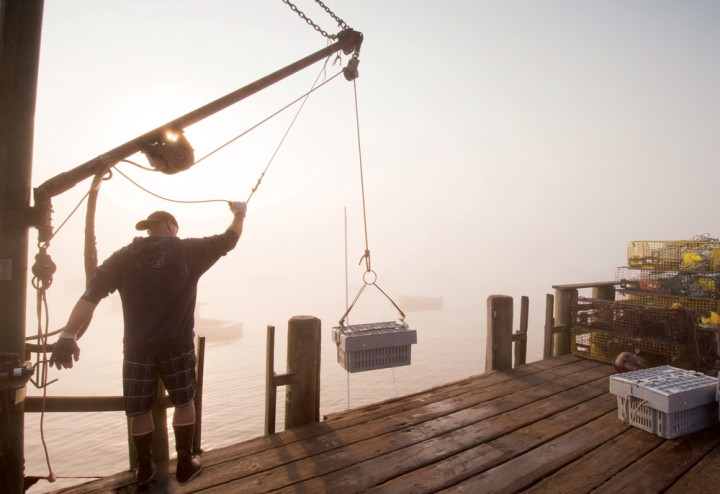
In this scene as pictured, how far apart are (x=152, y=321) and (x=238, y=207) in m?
1.47

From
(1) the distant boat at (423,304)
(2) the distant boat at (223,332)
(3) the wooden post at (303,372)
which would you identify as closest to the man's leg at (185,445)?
(3) the wooden post at (303,372)

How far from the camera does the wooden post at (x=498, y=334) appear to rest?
7332mm

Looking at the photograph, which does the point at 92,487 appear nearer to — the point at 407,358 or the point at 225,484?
the point at 225,484

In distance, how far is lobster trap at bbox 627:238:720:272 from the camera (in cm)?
815

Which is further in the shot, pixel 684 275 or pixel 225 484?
pixel 684 275

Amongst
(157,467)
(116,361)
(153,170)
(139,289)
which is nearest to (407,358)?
(157,467)

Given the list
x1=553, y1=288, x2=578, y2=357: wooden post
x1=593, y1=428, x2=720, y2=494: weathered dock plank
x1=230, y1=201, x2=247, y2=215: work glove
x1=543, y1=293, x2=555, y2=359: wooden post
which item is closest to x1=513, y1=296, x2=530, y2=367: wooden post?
x1=543, y1=293, x2=555, y2=359: wooden post

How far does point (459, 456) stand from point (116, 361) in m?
66.2

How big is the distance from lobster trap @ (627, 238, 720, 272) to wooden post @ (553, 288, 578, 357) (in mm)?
2170

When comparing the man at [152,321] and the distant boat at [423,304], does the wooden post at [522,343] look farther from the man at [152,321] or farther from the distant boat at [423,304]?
the distant boat at [423,304]

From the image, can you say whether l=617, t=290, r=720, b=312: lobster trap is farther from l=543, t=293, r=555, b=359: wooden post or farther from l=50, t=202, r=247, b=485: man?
l=50, t=202, r=247, b=485: man

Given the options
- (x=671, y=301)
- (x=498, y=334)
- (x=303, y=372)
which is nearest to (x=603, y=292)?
(x=671, y=301)

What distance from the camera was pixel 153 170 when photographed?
14.6 ft

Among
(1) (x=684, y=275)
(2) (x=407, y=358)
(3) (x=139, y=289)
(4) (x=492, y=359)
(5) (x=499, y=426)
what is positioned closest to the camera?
(3) (x=139, y=289)
